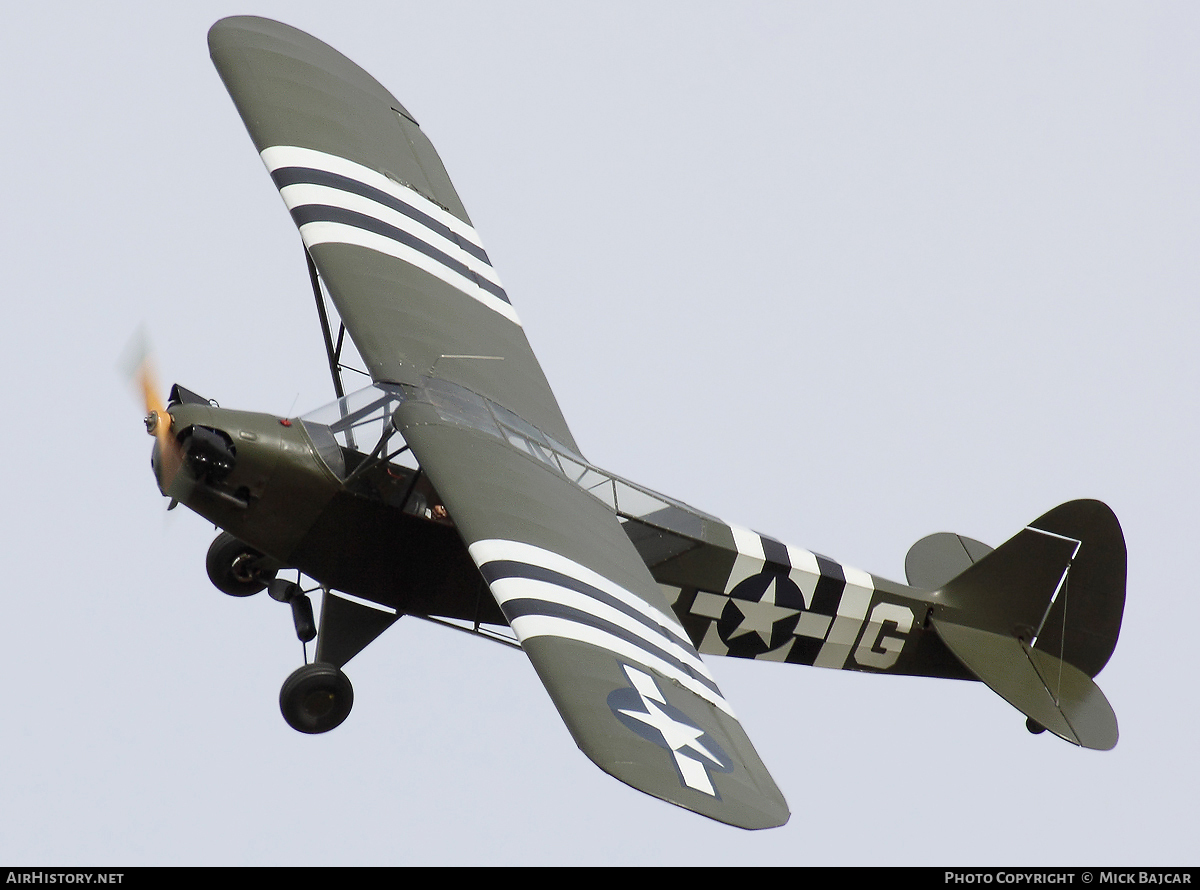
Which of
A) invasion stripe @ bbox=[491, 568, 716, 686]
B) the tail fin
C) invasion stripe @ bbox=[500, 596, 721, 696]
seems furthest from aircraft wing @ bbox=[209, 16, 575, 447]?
the tail fin

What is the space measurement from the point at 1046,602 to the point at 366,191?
6.40m

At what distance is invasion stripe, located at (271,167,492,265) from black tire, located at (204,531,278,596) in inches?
112

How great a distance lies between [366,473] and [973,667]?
499 centimetres

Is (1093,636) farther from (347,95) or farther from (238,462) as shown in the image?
(347,95)

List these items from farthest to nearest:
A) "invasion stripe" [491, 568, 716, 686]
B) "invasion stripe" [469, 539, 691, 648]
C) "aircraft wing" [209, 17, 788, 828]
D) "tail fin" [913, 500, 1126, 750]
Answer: "tail fin" [913, 500, 1126, 750], "invasion stripe" [469, 539, 691, 648], "invasion stripe" [491, 568, 716, 686], "aircraft wing" [209, 17, 788, 828]

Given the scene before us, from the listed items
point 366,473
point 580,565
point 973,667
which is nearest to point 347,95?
point 366,473

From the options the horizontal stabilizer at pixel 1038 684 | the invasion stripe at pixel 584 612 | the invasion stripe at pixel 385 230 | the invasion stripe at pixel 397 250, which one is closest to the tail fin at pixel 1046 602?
the horizontal stabilizer at pixel 1038 684

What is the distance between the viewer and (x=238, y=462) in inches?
448

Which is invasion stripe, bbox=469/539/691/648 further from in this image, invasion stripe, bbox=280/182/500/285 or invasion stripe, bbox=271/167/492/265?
invasion stripe, bbox=271/167/492/265

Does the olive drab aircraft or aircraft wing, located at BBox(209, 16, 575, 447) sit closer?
the olive drab aircraft

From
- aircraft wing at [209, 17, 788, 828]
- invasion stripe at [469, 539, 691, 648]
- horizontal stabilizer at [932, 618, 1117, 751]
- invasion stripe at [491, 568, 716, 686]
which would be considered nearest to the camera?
aircraft wing at [209, 17, 788, 828]

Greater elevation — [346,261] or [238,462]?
[346,261]

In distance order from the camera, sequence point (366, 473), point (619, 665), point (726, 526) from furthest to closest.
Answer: point (726, 526) → point (366, 473) → point (619, 665)

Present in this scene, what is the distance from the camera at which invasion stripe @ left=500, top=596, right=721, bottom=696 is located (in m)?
9.98
